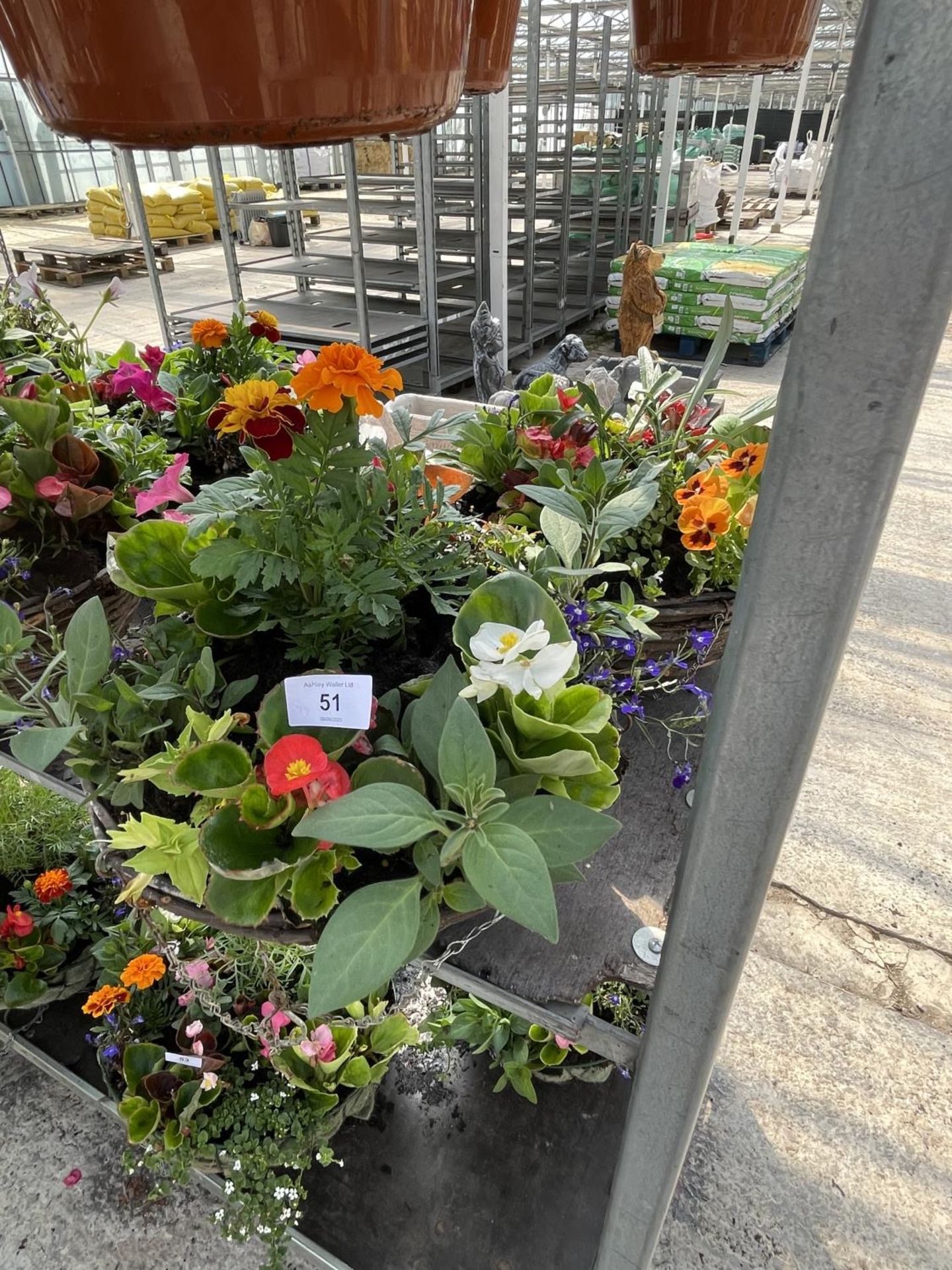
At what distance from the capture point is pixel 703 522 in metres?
0.75

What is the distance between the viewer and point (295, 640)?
27.0 inches

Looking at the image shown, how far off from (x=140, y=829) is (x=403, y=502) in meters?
0.33

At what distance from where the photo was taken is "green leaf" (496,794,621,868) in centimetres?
49

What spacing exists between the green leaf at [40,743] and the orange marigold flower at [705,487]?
1.85ft

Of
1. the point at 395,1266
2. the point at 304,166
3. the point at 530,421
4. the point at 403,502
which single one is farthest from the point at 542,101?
the point at 304,166

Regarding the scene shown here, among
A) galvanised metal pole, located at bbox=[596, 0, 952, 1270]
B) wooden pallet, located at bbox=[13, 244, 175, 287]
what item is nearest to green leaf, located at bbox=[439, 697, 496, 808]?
galvanised metal pole, located at bbox=[596, 0, 952, 1270]

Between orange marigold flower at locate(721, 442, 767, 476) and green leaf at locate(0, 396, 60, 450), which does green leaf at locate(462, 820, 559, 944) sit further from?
green leaf at locate(0, 396, 60, 450)

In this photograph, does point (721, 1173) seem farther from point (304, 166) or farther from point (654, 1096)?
point (304, 166)

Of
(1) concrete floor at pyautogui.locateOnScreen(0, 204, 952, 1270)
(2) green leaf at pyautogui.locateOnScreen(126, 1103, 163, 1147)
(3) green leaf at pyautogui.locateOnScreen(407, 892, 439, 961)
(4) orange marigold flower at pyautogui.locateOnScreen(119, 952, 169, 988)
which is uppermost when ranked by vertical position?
(3) green leaf at pyautogui.locateOnScreen(407, 892, 439, 961)

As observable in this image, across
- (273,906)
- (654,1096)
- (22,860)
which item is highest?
(273,906)

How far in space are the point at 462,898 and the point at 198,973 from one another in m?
0.61

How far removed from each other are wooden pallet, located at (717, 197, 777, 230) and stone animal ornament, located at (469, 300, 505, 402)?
5.94 metres

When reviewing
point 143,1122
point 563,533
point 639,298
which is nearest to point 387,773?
point 563,533

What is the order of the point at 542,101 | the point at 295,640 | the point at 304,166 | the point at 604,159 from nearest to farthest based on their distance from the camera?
1. the point at 295,640
2. the point at 542,101
3. the point at 604,159
4. the point at 304,166
